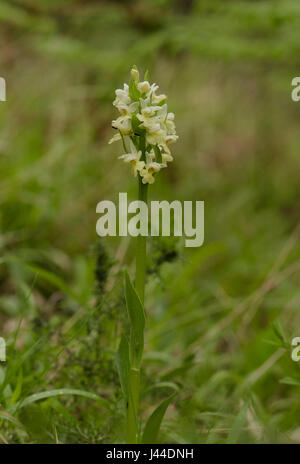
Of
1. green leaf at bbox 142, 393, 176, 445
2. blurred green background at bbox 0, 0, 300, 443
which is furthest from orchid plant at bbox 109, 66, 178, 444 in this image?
blurred green background at bbox 0, 0, 300, 443

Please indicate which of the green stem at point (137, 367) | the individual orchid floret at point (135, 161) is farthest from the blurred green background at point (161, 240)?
the individual orchid floret at point (135, 161)

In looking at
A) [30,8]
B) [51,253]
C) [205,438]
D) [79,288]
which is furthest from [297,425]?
[30,8]

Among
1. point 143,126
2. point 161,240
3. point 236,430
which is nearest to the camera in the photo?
point 143,126

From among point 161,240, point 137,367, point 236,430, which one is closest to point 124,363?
point 137,367

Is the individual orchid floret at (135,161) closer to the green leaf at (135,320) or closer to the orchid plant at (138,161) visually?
the orchid plant at (138,161)

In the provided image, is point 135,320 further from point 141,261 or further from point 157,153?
point 157,153

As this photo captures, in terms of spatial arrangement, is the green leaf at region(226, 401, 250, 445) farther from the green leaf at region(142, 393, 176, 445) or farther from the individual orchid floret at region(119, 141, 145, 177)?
the individual orchid floret at region(119, 141, 145, 177)
